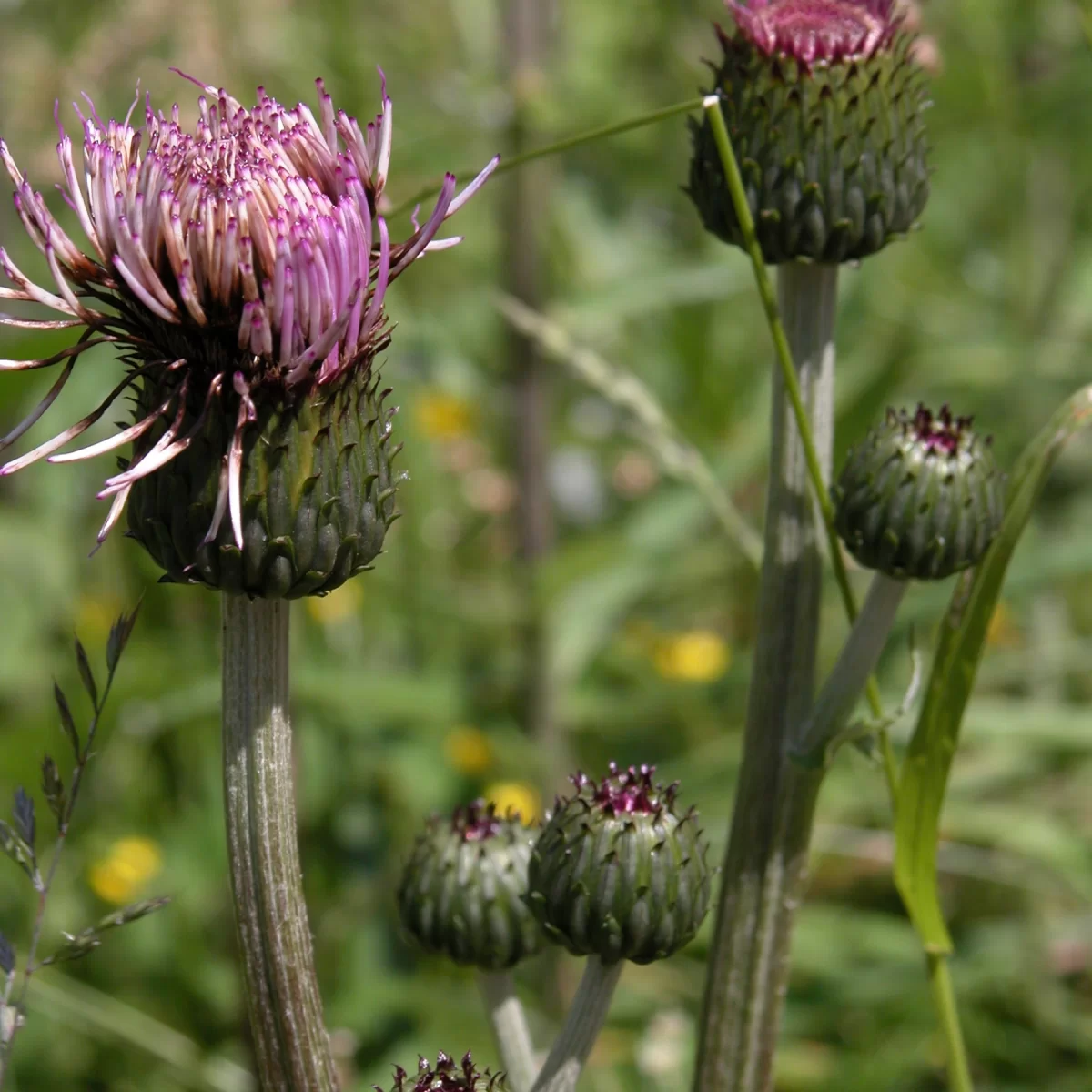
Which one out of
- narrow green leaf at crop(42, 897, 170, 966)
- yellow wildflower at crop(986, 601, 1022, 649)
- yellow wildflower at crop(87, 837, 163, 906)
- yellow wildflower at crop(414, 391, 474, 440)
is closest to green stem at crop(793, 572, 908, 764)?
narrow green leaf at crop(42, 897, 170, 966)

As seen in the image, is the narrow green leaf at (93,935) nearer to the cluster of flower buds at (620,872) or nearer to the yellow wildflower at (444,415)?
the cluster of flower buds at (620,872)

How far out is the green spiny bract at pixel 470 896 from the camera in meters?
1.89

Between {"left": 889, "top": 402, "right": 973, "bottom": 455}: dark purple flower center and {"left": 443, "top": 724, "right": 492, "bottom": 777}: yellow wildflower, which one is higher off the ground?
{"left": 889, "top": 402, "right": 973, "bottom": 455}: dark purple flower center

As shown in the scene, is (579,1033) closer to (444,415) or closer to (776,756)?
(776,756)

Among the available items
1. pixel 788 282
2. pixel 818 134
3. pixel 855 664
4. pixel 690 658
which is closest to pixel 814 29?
pixel 818 134

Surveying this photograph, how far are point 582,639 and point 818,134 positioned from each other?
7.08 ft

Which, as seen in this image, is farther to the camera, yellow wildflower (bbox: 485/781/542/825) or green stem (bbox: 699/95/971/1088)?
yellow wildflower (bbox: 485/781/542/825)

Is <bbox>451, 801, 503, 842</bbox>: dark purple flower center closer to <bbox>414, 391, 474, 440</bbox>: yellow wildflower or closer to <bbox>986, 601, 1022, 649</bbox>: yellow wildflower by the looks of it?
<bbox>986, 601, 1022, 649</bbox>: yellow wildflower

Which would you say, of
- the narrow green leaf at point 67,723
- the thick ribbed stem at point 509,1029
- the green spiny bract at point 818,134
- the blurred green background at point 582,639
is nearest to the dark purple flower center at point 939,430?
the green spiny bract at point 818,134

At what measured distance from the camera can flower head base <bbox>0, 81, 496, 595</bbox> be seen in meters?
1.29

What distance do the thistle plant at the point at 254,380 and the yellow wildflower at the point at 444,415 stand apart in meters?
4.31

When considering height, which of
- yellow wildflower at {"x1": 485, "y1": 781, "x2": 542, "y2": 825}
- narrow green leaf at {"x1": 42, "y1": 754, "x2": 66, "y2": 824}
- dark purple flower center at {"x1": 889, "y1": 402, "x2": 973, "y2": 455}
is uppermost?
dark purple flower center at {"x1": 889, "y1": 402, "x2": 973, "y2": 455}

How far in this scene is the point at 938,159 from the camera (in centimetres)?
567

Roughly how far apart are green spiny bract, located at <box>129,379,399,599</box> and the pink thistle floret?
0.78 metres
